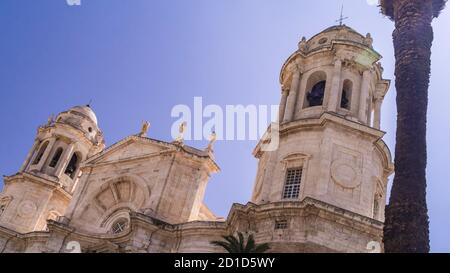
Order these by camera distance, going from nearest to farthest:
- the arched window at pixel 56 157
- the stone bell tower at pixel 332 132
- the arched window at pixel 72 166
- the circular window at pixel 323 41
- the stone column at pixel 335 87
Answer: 1. the stone bell tower at pixel 332 132
2. the stone column at pixel 335 87
3. the circular window at pixel 323 41
4. the arched window at pixel 56 157
5. the arched window at pixel 72 166

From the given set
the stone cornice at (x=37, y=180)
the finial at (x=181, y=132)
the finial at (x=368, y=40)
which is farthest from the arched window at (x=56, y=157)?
the finial at (x=368, y=40)

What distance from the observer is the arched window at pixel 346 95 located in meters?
27.0

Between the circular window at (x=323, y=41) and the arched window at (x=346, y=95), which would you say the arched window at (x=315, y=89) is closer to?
the arched window at (x=346, y=95)

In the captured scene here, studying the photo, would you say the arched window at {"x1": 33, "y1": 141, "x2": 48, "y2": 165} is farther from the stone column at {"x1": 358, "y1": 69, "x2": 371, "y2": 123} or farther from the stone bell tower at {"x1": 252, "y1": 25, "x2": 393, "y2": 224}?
the stone column at {"x1": 358, "y1": 69, "x2": 371, "y2": 123}

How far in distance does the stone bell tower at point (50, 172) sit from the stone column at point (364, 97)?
73.4ft

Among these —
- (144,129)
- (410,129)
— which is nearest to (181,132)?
(144,129)

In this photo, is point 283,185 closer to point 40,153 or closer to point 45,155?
point 45,155

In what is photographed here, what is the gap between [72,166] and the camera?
40.6 m

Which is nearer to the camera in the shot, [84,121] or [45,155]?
[45,155]

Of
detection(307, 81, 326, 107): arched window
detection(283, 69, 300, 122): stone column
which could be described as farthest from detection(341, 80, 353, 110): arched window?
detection(283, 69, 300, 122): stone column

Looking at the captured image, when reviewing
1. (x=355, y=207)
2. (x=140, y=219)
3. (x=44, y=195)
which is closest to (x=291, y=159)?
(x=355, y=207)

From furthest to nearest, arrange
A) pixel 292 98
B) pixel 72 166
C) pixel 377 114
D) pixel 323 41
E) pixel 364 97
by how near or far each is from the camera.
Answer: pixel 72 166 < pixel 323 41 < pixel 377 114 < pixel 292 98 < pixel 364 97

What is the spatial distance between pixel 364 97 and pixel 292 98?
11.8 feet

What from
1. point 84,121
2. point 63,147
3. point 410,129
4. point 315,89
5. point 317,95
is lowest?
point 410,129
